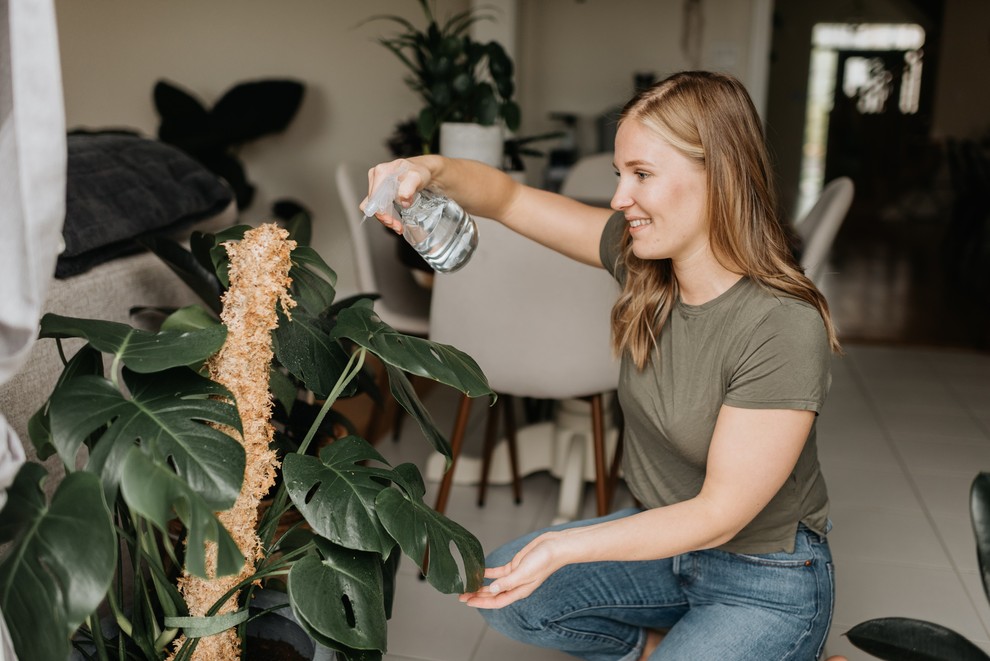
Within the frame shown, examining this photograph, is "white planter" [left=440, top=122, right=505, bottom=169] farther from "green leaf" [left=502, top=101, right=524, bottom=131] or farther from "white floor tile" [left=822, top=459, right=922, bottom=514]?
"white floor tile" [left=822, top=459, right=922, bottom=514]

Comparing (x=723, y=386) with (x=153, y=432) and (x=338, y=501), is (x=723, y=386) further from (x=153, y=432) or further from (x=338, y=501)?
(x=153, y=432)

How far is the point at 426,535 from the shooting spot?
3.56 feet

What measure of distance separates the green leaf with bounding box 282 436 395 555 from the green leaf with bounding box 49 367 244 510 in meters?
0.12

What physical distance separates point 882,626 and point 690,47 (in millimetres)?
4418

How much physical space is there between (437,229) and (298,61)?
12.6 ft

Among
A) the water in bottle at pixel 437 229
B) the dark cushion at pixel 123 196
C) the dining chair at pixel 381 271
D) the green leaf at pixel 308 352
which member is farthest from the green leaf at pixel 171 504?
the dining chair at pixel 381 271

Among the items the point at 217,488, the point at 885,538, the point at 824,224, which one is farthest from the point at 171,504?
the point at 885,538

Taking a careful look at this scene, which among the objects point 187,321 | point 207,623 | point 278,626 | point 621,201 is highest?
point 621,201

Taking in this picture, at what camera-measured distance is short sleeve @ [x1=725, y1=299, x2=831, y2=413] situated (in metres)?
1.26

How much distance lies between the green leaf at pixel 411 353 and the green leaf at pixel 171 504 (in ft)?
0.92

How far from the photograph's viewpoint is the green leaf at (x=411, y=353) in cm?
109

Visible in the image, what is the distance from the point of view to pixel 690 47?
502cm

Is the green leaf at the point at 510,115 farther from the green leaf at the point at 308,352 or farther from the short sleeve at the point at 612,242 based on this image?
the green leaf at the point at 308,352

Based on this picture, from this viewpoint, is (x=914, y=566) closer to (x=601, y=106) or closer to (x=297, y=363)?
(x=297, y=363)
